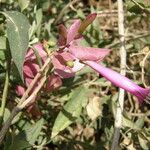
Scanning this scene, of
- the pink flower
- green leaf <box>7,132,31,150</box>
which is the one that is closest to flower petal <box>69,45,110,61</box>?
the pink flower

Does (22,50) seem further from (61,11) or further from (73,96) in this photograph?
(61,11)

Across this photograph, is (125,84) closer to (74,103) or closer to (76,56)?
(76,56)

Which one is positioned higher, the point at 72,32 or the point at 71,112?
the point at 72,32

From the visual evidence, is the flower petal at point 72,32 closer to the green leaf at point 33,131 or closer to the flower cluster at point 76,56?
the flower cluster at point 76,56

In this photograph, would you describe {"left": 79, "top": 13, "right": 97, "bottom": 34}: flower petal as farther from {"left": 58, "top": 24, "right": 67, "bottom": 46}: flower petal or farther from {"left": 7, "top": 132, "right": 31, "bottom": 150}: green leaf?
{"left": 7, "top": 132, "right": 31, "bottom": 150}: green leaf

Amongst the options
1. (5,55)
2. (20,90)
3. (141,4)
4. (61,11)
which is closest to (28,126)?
(20,90)

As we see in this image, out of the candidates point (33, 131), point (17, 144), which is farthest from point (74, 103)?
point (17, 144)

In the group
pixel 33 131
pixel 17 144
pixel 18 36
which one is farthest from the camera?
pixel 33 131

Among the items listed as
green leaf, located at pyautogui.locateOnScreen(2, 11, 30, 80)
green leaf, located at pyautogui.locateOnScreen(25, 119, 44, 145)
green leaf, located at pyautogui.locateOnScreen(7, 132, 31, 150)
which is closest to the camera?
green leaf, located at pyautogui.locateOnScreen(2, 11, 30, 80)
